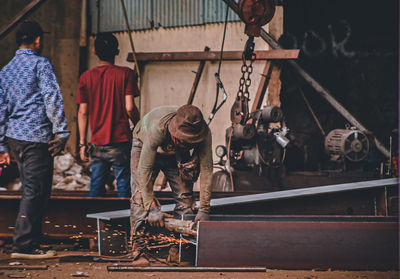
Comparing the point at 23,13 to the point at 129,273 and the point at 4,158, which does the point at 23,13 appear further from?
the point at 129,273

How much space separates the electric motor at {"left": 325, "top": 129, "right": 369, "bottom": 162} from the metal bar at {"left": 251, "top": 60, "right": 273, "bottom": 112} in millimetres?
1381

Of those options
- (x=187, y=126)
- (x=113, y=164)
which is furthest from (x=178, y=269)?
(x=113, y=164)

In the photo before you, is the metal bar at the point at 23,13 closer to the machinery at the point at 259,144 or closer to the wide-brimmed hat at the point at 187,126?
the machinery at the point at 259,144

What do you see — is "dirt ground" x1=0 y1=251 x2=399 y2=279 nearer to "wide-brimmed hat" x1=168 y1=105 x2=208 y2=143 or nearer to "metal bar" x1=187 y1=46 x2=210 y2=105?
"wide-brimmed hat" x1=168 y1=105 x2=208 y2=143

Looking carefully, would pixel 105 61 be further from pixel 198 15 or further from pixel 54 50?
pixel 54 50

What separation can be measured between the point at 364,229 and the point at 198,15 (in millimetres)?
5662

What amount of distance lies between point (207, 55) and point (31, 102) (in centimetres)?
449

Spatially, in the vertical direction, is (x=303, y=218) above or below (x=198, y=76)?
below

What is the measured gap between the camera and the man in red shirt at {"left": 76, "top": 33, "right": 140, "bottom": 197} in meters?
5.19

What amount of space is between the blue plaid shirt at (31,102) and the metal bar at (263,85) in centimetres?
427

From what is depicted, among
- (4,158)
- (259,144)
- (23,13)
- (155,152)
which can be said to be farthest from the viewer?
(259,144)

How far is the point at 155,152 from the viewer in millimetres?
4223

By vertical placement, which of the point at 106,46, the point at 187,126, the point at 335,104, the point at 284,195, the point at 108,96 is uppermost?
the point at 106,46

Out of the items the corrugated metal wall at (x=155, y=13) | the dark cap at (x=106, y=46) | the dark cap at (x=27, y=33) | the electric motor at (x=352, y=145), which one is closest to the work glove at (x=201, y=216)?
the dark cap at (x=106, y=46)
